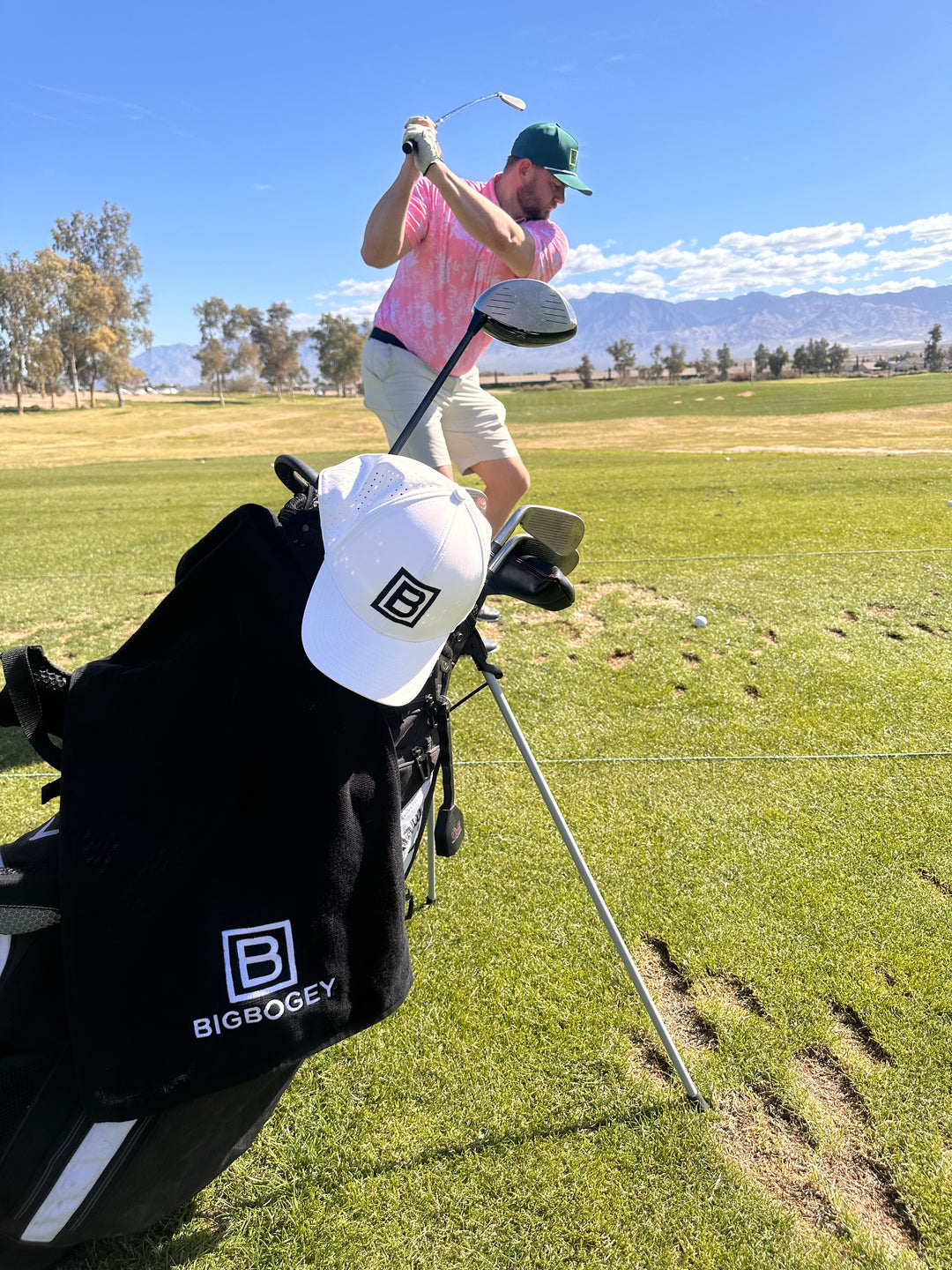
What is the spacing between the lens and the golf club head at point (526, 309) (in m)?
1.99

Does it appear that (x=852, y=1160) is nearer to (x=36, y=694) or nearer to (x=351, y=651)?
(x=351, y=651)

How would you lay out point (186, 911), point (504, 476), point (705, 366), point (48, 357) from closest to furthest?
1. point (186, 911)
2. point (504, 476)
3. point (48, 357)
4. point (705, 366)

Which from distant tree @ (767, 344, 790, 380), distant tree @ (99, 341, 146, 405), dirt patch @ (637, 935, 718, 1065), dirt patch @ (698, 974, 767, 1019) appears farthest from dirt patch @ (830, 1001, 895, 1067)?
distant tree @ (767, 344, 790, 380)

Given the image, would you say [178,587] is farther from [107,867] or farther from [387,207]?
[387,207]

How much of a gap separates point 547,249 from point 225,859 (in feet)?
9.35

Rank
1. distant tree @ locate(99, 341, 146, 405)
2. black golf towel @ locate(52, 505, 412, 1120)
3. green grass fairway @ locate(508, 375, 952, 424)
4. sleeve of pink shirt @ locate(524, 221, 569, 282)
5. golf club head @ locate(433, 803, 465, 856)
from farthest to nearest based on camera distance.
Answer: distant tree @ locate(99, 341, 146, 405)
green grass fairway @ locate(508, 375, 952, 424)
sleeve of pink shirt @ locate(524, 221, 569, 282)
golf club head @ locate(433, 803, 465, 856)
black golf towel @ locate(52, 505, 412, 1120)

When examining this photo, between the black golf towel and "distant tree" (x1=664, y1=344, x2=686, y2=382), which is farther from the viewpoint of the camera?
"distant tree" (x1=664, y1=344, x2=686, y2=382)

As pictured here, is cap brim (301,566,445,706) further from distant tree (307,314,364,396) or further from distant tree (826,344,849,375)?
distant tree (826,344,849,375)

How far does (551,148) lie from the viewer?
3096 mm

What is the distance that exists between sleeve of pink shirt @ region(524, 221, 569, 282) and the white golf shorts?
0.57 meters

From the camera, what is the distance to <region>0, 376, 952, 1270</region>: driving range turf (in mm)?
1588

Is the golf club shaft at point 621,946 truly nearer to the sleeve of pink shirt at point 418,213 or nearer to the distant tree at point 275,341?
the sleeve of pink shirt at point 418,213

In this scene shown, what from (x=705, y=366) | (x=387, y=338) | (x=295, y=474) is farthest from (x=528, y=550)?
(x=705, y=366)

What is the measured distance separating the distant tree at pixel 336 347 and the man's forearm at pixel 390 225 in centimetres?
7605
